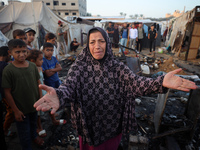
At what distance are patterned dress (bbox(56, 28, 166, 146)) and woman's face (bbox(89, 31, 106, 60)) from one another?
6 cm

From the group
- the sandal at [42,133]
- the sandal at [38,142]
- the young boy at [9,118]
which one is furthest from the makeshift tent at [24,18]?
the sandal at [38,142]

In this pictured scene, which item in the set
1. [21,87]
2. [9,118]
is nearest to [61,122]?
[9,118]

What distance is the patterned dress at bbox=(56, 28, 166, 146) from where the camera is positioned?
1.39 meters

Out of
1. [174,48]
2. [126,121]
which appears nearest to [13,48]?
[126,121]

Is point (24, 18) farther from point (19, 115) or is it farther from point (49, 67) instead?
point (19, 115)

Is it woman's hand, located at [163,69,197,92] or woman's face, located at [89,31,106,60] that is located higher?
woman's face, located at [89,31,106,60]

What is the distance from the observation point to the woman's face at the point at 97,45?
4.70 feet

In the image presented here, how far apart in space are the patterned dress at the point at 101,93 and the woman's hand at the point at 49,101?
250mm

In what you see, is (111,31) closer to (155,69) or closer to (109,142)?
(155,69)

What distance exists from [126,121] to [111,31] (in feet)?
38.3

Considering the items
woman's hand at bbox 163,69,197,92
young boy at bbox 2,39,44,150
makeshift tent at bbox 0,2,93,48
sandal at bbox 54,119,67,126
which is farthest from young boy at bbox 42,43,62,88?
makeshift tent at bbox 0,2,93,48

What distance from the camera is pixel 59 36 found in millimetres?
8445

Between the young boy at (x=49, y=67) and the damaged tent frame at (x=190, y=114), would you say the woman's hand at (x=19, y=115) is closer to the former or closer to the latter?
the young boy at (x=49, y=67)

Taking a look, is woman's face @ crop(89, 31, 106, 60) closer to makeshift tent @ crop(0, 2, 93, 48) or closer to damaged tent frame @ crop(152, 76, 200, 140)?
damaged tent frame @ crop(152, 76, 200, 140)
